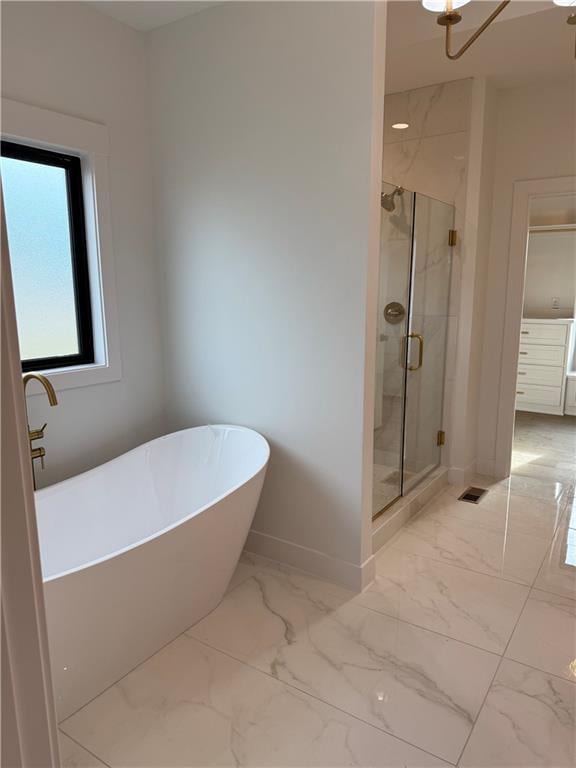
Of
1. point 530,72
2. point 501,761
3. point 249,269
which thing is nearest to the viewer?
point 501,761

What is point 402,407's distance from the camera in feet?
10.2

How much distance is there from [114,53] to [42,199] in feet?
2.68

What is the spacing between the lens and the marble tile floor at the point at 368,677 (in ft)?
5.07

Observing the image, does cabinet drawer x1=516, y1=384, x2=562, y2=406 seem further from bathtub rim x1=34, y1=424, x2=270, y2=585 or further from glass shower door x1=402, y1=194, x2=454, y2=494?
bathtub rim x1=34, y1=424, x2=270, y2=585

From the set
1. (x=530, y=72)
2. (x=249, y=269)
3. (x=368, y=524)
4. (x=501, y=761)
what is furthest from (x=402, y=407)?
(x=530, y=72)

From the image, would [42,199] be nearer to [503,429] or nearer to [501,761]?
[501,761]

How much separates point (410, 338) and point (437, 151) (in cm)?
129

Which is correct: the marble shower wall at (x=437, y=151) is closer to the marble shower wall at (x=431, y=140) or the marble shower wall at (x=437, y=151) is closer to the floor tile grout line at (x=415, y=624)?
the marble shower wall at (x=431, y=140)

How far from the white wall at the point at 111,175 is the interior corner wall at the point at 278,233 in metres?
0.12

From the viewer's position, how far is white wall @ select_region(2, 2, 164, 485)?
7.17 feet

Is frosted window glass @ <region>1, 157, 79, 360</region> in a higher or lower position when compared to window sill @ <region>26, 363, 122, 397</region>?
higher

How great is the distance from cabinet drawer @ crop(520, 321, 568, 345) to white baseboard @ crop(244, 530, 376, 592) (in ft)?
13.0

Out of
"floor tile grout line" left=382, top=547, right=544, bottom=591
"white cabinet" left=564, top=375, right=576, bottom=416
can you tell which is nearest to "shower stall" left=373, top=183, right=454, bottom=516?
"floor tile grout line" left=382, top=547, right=544, bottom=591

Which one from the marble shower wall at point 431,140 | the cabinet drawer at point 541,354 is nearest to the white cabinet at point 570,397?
the cabinet drawer at point 541,354
